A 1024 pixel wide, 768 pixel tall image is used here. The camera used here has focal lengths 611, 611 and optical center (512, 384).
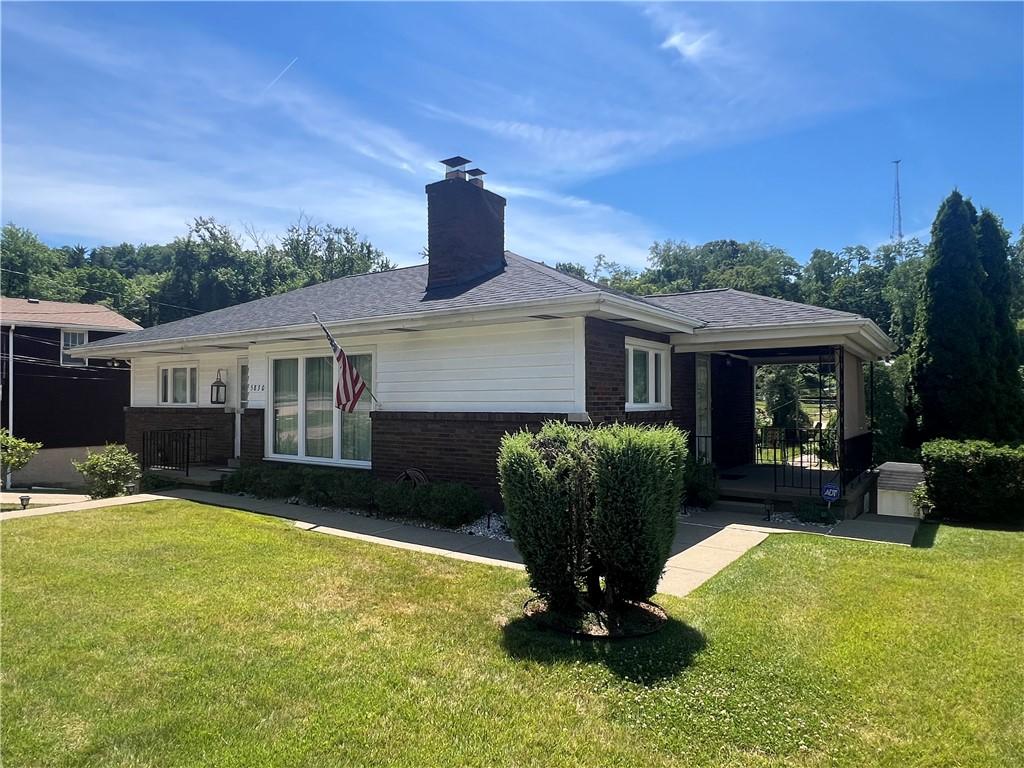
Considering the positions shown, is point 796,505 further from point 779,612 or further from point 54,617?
point 54,617

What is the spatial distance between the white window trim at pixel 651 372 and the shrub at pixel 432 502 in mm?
2755

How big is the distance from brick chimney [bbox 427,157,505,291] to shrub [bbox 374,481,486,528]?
376 cm

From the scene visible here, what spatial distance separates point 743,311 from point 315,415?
7.76 m

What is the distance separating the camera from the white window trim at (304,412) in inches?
404

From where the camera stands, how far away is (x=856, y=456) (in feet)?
37.6

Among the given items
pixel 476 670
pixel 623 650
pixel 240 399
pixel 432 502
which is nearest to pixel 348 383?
pixel 432 502

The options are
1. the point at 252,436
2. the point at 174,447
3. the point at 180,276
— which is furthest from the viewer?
the point at 180,276

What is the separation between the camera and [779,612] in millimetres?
4695

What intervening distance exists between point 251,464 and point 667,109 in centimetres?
986

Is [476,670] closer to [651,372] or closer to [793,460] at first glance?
[651,372]

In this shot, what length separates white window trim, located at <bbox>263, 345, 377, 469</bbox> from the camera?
10258 mm

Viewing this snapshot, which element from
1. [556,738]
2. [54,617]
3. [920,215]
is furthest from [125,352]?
[920,215]

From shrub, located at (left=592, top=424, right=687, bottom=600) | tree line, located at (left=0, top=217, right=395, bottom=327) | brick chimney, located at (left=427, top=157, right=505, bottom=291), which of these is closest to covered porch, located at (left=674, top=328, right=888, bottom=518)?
brick chimney, located at (left=427, top=157, right=505, bottom=291)

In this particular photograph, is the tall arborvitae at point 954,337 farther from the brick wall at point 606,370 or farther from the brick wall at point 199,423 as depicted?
the brick wall at point 199,423
